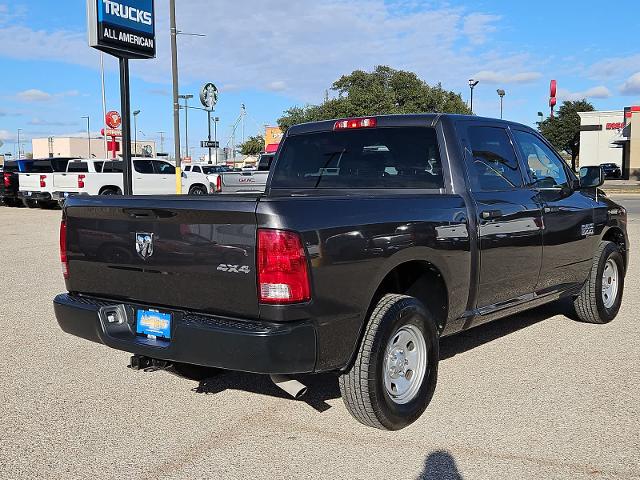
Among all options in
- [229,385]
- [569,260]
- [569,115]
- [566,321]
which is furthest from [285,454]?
[569,115]

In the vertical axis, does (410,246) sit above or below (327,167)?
below

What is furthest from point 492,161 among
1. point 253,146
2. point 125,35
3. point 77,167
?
point 253,146

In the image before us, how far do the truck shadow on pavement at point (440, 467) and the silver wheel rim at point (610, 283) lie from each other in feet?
12.1

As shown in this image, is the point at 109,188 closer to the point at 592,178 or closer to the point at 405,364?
the point at 592,178

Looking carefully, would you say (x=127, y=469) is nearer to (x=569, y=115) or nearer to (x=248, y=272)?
(x=248, y=272)

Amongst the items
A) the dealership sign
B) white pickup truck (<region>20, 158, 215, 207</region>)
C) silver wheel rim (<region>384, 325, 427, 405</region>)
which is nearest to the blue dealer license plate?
silver wheel rim (<region>384, 325, 427, 405</region>)

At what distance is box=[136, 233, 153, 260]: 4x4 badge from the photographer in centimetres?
377

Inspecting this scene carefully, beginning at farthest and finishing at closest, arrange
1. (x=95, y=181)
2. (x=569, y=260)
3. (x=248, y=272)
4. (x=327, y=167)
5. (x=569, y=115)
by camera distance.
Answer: (x=569, y=115)
(x=95, y=181)
(x=569, y=260)
(x=327, y=167)
(x=248, y=272)

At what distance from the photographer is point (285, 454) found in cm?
370

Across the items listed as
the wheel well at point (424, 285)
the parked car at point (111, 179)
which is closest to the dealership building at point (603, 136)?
the parked car at point (111, 179)

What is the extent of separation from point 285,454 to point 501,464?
3.78 feet

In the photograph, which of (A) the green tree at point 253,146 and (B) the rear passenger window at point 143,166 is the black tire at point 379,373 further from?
(A) the green tree at point 253,146

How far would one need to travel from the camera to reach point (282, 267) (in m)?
3.33

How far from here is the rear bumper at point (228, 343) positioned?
3.33 meters
